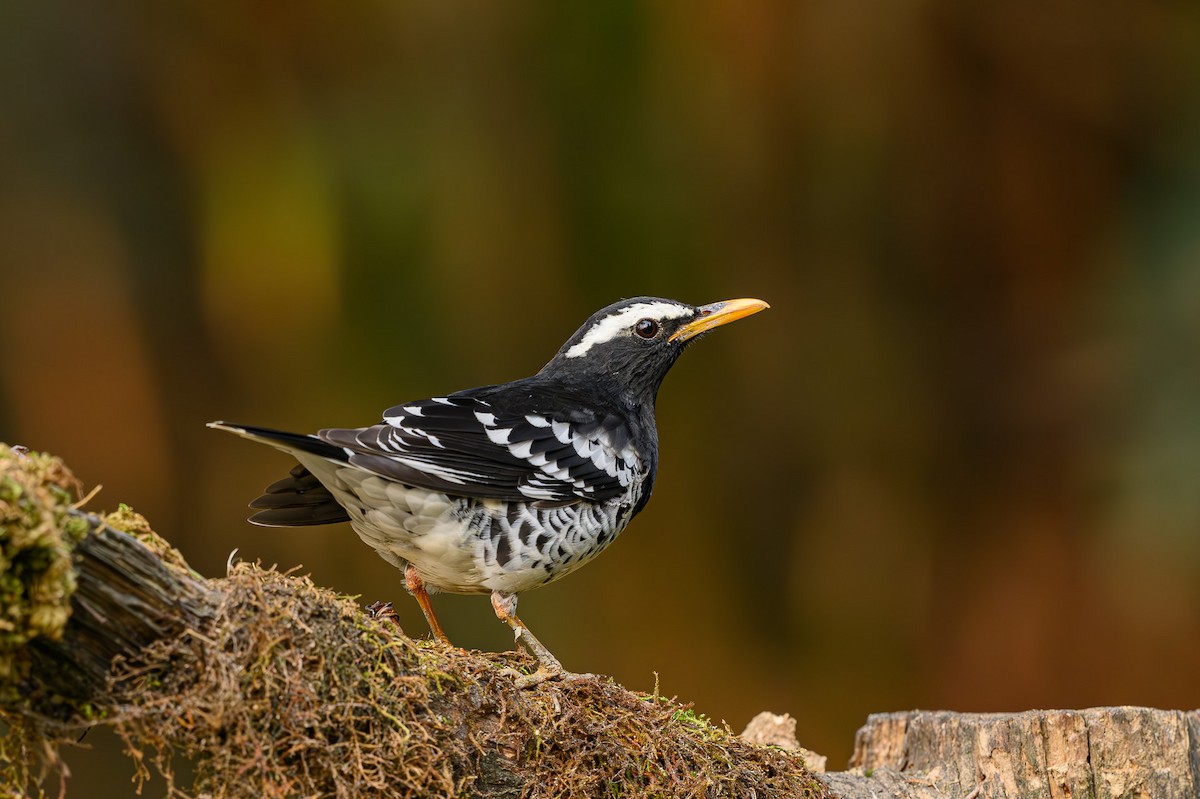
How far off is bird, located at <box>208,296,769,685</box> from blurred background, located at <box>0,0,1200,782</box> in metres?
4.66

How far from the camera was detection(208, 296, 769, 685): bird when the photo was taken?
4.01 m

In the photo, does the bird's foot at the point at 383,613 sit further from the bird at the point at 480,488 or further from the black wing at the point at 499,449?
the black wing at the point at 499,449

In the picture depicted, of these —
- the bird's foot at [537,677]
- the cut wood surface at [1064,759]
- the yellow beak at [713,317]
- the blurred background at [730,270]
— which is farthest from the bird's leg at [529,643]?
the blurred background at [730,270]

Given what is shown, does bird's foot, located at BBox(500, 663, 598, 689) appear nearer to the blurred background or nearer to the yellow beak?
the yellow beak

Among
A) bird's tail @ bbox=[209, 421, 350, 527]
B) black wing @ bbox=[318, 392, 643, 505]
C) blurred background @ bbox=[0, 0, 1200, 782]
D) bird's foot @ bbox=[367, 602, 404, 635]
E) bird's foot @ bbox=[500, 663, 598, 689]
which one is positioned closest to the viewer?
bird's foot @ bbox=[367, 602, 404, 635]

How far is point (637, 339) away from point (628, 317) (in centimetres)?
10

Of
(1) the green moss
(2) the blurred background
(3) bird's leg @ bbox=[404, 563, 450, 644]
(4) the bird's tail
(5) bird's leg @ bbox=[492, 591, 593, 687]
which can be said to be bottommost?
(1) the green moss

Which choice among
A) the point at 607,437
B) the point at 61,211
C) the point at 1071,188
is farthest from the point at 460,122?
the point at 607,437

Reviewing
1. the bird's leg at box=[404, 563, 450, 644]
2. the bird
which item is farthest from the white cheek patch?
the bird's leg at box=[404, 563, 450, 644]

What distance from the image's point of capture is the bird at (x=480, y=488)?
13.1 feet

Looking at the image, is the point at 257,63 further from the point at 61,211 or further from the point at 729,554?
the point at 729,554

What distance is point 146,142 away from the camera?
9938 millimetres

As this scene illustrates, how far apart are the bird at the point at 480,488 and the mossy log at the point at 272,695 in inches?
15.2

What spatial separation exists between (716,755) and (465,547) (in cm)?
110
